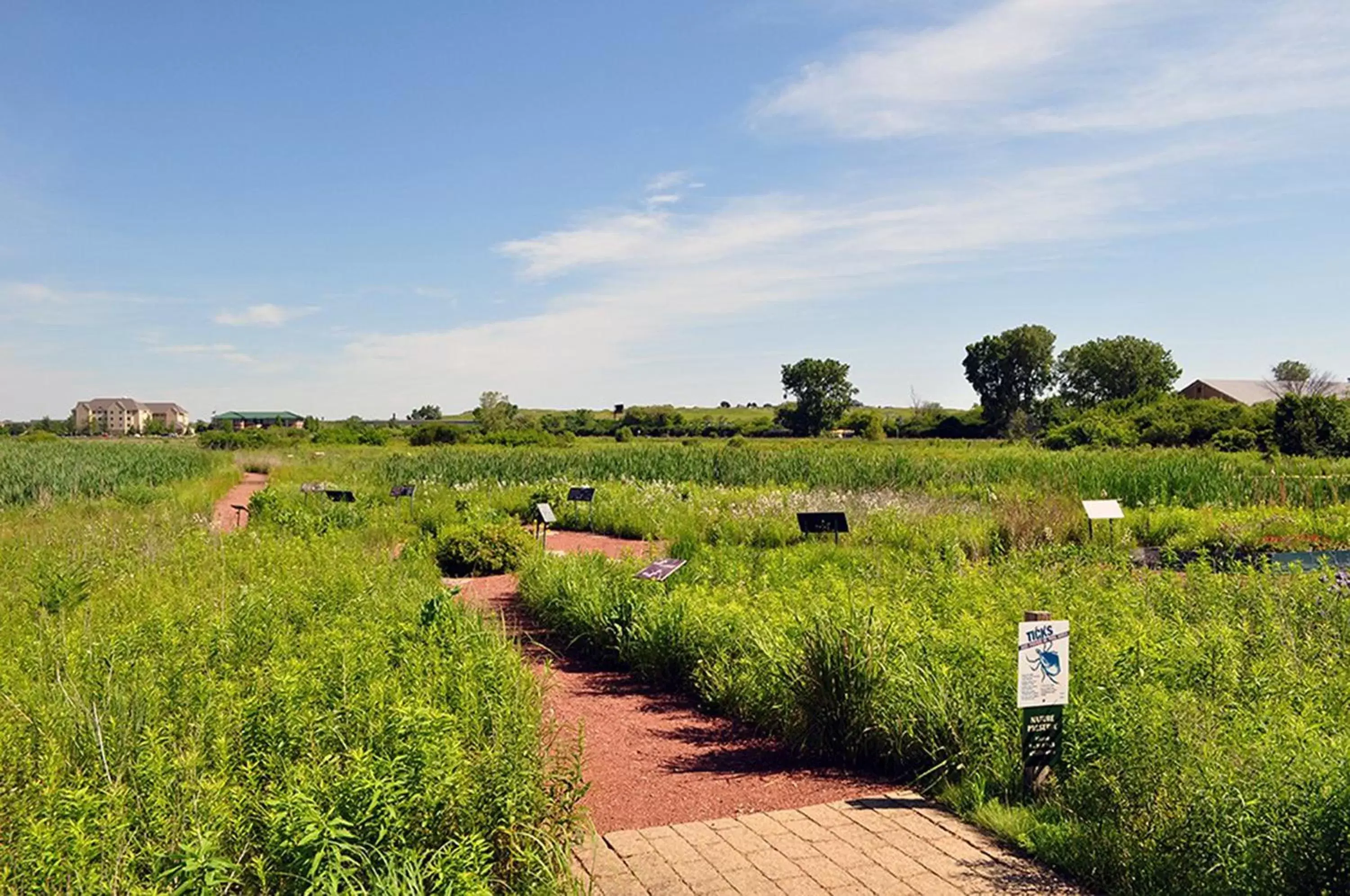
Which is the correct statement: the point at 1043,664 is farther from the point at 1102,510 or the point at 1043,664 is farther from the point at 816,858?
the point at 1102,510

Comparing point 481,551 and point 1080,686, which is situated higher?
point 1080,686

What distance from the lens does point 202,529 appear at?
13.2 meters

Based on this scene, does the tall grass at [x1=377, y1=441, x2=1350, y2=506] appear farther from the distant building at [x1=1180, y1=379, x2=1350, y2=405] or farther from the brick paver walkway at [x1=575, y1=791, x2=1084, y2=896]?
the distant building at [x1=1180, y1=379, x2=1350, y2=405]

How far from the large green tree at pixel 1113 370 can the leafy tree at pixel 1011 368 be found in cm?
391

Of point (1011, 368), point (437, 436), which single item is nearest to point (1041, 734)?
point (437, 436)

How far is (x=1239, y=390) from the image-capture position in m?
83.4

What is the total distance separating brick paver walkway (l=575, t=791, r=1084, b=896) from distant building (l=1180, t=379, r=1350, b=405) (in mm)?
84638

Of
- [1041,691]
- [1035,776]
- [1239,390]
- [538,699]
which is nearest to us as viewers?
[1041,691]

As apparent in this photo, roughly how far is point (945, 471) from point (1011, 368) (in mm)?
69446

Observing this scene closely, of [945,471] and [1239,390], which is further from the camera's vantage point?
[1239,390]

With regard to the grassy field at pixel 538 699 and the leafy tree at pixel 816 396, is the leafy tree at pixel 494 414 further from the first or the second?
the grassy field at pixel 538 699

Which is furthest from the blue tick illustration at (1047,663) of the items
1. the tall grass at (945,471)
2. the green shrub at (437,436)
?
the green shrub at (437,436)

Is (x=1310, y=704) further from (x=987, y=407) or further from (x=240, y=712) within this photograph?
(x=987, y=407)

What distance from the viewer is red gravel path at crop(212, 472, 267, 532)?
17.4m
